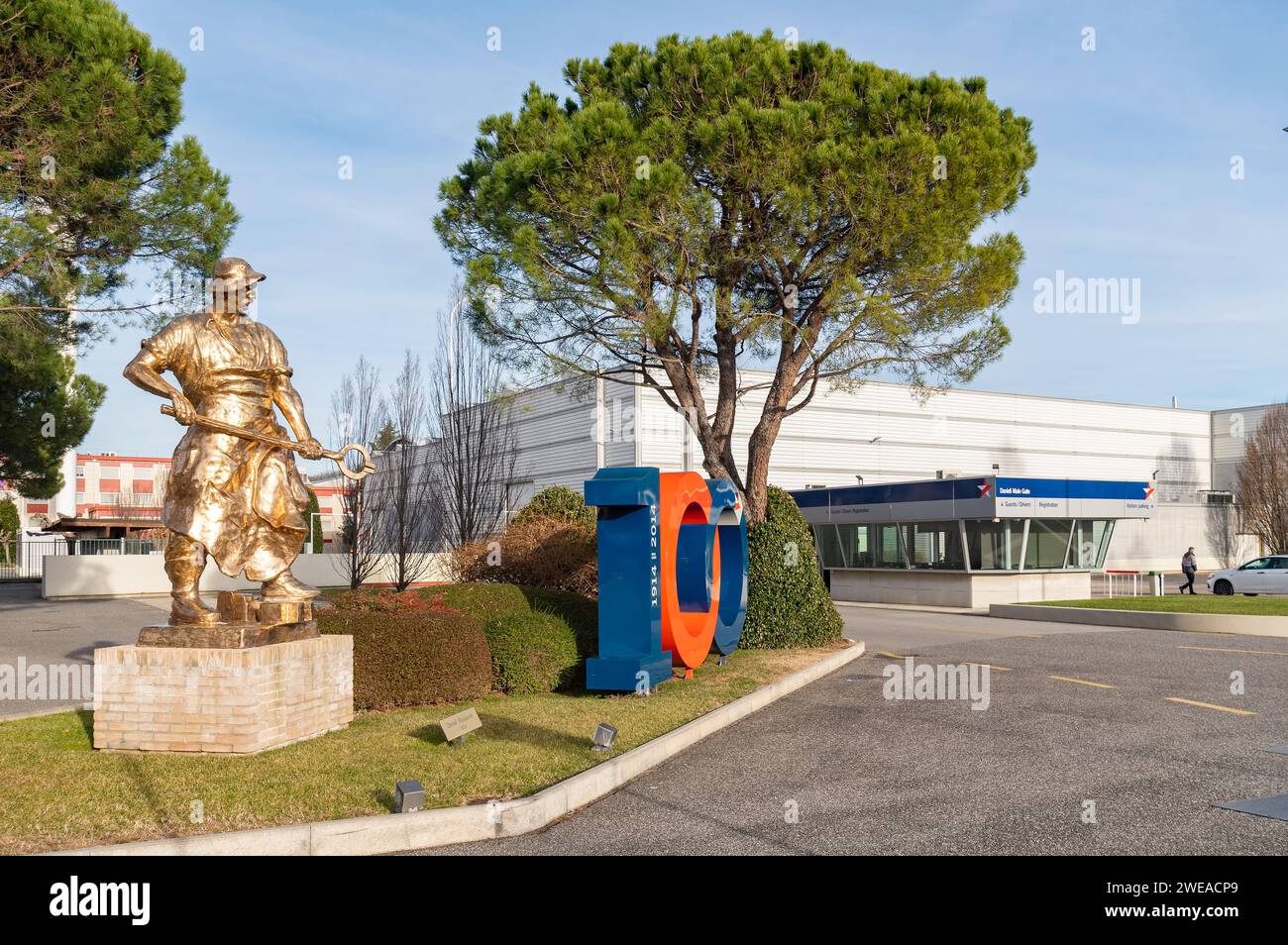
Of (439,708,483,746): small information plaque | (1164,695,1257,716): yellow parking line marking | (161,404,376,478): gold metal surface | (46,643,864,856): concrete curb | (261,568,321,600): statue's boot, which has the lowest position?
(1164,695,1257,716): yellow parking line marking

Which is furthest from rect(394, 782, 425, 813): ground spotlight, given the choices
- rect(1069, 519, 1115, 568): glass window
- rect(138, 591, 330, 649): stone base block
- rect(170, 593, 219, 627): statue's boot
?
rect(1069, 519, 1115, 568): glass window

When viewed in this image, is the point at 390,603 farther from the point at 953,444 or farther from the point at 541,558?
the point at 953,444

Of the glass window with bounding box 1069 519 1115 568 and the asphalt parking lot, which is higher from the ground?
the glass window with bounding box 1069 519 1115 568

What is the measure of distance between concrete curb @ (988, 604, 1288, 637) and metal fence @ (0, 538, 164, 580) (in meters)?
27.6

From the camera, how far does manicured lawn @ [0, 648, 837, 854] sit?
19.5 ft

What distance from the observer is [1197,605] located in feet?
75.5

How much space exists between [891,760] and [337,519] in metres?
61.2

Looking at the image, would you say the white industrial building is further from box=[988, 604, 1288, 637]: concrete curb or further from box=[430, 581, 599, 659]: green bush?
box=[430, 581, 599, 659]: green bush

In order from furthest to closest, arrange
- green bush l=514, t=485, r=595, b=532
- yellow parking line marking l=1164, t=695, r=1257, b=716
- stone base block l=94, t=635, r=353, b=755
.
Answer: green bush l=514, t=485, r=595, b=532, yellow parking line marking l=1164, t=695, r=1257, b=716, stone base block l=94, t=635, r=353, b=755

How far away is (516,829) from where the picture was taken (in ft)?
20.2

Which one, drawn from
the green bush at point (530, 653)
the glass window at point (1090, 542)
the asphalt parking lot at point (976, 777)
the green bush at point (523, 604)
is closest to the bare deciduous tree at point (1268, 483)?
the glass window at point (1090, 542)

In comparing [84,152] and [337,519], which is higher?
[84,152]
